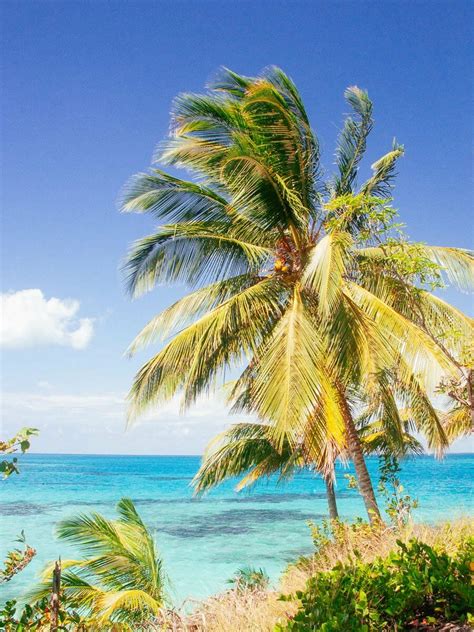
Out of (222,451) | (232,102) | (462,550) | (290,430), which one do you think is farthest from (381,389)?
(232,102)

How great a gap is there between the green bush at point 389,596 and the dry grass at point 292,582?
0.53 metres

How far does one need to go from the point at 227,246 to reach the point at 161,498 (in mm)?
36892

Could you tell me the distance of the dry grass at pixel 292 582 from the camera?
4.56 m

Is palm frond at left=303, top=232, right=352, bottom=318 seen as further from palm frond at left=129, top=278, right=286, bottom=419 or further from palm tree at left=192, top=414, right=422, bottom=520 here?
palm tree at left=192, top=414, right=422, bottom=520

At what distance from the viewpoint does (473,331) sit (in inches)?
320

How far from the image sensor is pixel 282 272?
9305 millimetres

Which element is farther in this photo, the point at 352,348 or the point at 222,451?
the point at 222,451

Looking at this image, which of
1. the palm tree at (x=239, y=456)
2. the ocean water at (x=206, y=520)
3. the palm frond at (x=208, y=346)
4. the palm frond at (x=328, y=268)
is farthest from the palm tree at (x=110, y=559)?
the palm frond at (x=328, y=268)

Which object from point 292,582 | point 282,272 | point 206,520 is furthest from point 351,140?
point 206,520

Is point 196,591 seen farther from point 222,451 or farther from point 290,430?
point 290,430

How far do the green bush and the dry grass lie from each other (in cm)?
53

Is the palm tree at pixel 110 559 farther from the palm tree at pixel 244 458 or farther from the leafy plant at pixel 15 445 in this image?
the leafy plant at pixel 15 445

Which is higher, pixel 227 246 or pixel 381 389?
pixel 227 246

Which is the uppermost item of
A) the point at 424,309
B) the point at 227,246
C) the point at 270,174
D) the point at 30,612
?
the point at 270,174
